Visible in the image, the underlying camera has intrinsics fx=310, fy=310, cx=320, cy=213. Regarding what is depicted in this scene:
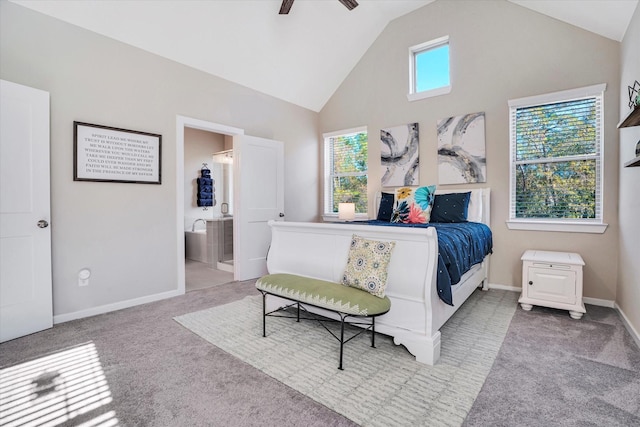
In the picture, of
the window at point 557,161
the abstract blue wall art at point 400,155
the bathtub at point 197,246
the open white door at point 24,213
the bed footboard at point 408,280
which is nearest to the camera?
the bed footboard at point 408,280

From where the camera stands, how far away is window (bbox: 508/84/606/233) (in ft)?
10.5

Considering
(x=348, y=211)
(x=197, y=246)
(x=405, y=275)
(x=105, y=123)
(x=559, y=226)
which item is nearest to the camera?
(x=405, y=275)

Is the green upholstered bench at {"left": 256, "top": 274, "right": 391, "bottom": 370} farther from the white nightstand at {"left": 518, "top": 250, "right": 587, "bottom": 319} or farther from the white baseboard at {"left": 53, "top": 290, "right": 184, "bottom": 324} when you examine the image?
the white nightstand at {"left": 518, "top": 250, "right": 587, "bottom": 319}

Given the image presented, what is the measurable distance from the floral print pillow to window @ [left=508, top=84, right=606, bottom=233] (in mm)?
962

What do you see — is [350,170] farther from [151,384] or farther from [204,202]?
[151,384]

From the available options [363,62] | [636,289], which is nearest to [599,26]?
[636,289]

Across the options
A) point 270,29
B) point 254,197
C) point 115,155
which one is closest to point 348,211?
point 254,197

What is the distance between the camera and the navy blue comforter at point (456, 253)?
2049 millimetres

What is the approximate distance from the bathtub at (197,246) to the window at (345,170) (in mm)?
2202

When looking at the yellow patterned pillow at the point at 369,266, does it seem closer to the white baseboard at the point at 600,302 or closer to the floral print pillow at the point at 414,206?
the floral print pillow at the point at 414,206

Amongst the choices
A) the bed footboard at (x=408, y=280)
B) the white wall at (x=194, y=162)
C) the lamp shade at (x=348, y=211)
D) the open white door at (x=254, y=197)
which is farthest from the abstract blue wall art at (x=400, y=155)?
the white wall at (x=194, y=162)

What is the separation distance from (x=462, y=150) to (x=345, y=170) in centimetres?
193

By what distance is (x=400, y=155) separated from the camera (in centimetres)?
446

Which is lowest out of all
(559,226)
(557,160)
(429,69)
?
(559,226)
